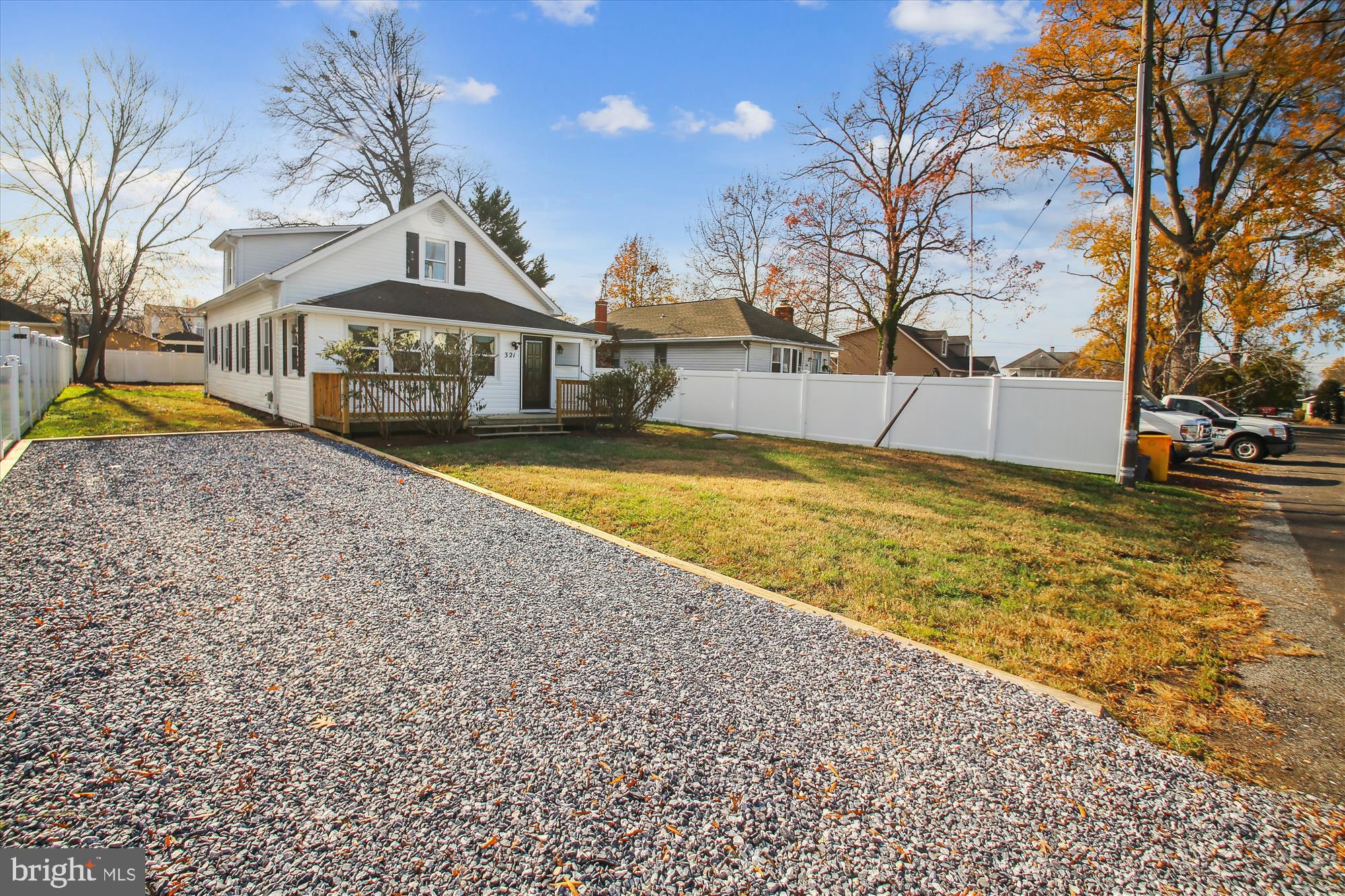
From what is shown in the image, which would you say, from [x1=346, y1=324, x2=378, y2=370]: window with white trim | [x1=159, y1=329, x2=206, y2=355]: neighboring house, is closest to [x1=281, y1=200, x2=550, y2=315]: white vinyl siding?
[x1=346, y1=324, x2=378, y2=370]: window with white trim

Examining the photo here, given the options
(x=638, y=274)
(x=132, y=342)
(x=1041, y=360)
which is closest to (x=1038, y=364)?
(x=1041, y=360)

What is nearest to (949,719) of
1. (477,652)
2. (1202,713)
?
(1202,713)

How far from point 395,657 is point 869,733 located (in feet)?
8.62

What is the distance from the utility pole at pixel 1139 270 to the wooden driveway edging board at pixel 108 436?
15790 mm

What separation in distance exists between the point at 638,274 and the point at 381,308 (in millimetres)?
26371

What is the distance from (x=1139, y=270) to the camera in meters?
10.3

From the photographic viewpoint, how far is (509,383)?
55.5 ft

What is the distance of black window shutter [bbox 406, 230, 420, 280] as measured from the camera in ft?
55.9

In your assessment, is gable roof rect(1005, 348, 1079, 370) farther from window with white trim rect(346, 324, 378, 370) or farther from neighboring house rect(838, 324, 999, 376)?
window with white trim rect(346, 324, 378, 370)

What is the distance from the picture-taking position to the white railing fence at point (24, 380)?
873 cm

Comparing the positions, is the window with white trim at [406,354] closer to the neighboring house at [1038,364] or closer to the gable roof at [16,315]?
the gable roof at [16,315]

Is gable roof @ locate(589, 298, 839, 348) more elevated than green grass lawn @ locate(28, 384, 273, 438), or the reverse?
gable roof @ locate(589, 298, 839, 348)

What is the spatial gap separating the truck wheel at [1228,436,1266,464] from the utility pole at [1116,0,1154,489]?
9.36 m

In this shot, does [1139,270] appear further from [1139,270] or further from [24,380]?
[24,380]
